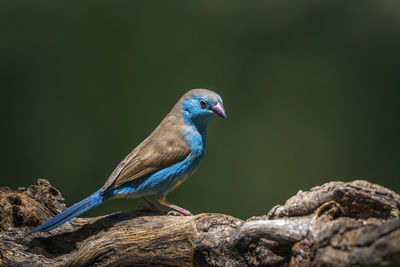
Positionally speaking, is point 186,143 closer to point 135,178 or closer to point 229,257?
point 135,178

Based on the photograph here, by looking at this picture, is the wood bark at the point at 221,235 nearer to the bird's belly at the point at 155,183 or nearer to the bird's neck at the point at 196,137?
the bird's belly at the point at 155,183

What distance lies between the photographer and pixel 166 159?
13.1 feet

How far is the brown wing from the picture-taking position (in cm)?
382

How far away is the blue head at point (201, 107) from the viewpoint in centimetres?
425

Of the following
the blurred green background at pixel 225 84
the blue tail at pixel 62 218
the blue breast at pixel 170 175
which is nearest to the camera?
the blue tail at pixel 62 218

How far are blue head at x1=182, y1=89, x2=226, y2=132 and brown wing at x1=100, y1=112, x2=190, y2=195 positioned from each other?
194mm

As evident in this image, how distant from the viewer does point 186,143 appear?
4.13 metres

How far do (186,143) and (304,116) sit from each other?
11.0ft

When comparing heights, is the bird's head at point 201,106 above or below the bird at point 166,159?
above

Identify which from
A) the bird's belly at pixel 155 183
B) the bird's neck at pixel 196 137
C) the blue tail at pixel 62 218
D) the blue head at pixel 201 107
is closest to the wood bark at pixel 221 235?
the blue tail at pixel 62 218

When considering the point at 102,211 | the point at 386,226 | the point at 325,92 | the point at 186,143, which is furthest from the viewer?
the point at 325,92

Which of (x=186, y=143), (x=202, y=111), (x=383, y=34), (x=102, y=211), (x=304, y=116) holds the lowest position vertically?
(x=102, y=211)

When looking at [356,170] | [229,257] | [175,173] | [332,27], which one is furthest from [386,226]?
[332,27]

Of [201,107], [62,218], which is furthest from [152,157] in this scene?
[62,218]
